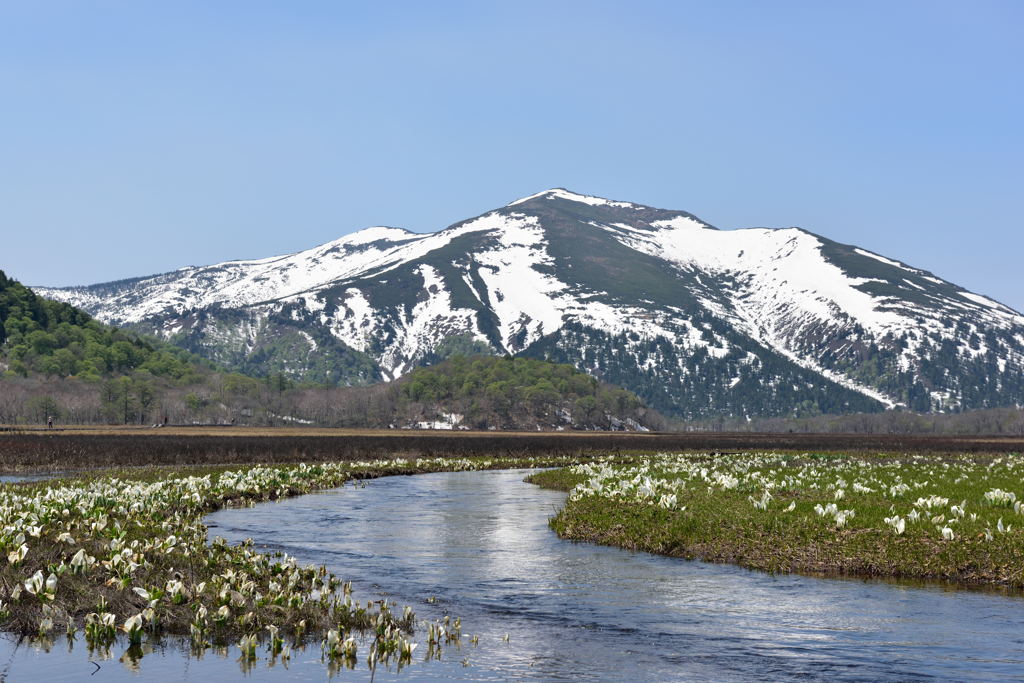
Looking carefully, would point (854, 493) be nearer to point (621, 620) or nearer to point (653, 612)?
point (653, 612)

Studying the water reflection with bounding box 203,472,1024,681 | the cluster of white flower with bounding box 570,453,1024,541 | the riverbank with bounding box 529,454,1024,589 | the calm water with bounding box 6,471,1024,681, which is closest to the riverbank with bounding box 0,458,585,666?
the calm water with bounding box 6,471,1024,681

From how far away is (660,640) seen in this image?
20719 millimetres

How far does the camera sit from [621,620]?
895 inches

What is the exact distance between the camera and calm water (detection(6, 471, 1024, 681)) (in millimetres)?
18062

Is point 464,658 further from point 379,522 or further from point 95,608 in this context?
point 379,522

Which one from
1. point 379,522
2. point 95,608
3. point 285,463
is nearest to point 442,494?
point 379,522

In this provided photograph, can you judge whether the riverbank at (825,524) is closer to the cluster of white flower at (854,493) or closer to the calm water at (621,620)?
the cluster of white flower at (854,493)

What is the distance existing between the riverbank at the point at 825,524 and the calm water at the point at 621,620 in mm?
1420

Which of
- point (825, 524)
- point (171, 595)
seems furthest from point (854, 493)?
point (171, 595)

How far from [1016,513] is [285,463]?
2461 inches

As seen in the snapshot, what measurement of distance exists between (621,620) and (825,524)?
38.8ft

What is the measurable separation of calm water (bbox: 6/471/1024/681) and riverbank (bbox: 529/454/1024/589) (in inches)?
55.9

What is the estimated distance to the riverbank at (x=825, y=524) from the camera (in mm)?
28312

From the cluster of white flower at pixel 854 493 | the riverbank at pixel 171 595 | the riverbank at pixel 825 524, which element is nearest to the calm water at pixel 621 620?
the riverbank at pixel 171 595
